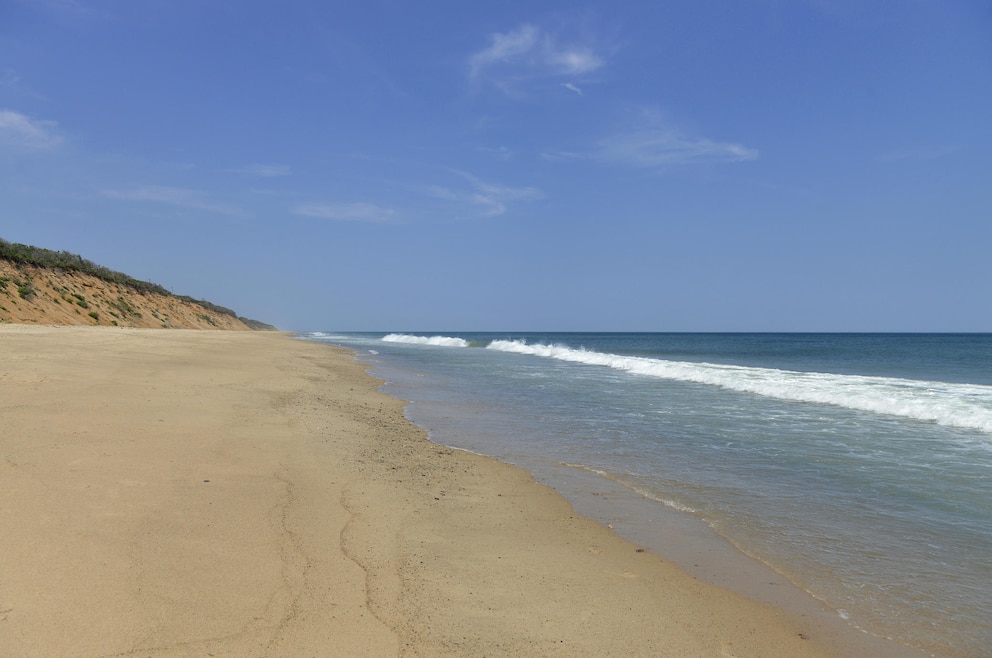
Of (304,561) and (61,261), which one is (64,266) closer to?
(61,261)

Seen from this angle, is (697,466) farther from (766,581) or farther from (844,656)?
(844,656)

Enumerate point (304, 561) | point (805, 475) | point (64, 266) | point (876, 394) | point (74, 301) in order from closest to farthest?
1. point (304, 561)
2. point (805, 475)
3. point (876, 394)
4. point (74, 301)
5. point (64, 266)

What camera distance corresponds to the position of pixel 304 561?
12.8ft

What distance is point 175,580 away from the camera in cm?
340

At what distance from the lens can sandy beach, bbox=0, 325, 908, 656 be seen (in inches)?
119

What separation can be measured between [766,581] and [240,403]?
871 centimetres

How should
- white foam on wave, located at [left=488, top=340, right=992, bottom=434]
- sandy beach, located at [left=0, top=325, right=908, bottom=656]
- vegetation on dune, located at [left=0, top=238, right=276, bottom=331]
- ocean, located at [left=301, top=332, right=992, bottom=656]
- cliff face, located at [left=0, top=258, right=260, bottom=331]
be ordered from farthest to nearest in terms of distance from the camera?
vegetation on dune, located at [left=0, top=238, right=276, bottom=331]
cliff face, located at [left=0, top=258, right=260, bottom=331]
white foam on wave, located at [left=488, top=340, right=992, bottom=434]
ocean, located at [left=301, top=332, right=992, bottom=656]
sandy beach, located at [left=0, top=325, right=908, bottom=656]

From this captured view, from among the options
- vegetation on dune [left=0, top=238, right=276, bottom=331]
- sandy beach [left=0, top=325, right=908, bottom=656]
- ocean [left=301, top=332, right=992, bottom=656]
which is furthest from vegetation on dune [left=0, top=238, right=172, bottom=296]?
sandy beach [left=0, top=325, right=908, bottom=656]

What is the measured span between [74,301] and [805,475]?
39.6 meters

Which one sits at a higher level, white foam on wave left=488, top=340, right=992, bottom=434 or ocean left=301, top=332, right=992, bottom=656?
white foam on wave left=488, top=340, right=992, bottom=434

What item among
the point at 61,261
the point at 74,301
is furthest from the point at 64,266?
the point at 74,301

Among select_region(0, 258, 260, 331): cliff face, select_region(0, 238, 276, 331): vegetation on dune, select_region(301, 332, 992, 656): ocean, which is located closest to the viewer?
select_region(301, 332, 992, 656): ocean

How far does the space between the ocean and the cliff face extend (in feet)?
77.1

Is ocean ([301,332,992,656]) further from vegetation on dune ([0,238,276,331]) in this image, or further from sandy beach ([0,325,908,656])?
vegetation on dune ([0,238,276,331])
